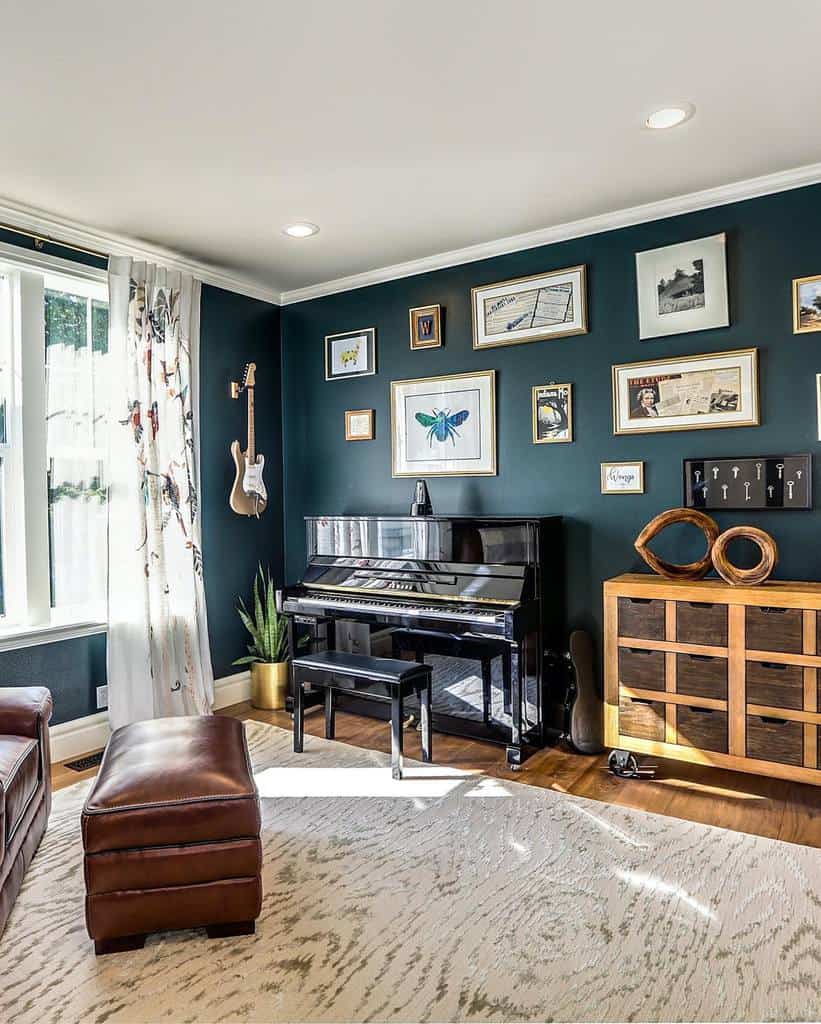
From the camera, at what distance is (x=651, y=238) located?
3.42 m

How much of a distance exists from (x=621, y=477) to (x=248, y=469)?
7.32 ft

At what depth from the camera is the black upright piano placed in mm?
3348

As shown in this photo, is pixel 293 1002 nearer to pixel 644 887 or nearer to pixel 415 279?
pixel 644 887

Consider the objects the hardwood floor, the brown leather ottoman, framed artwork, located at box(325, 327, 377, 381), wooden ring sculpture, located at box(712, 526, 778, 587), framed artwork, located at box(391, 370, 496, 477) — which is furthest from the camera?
framed artwork, located at box(325, 327, 377, 381)

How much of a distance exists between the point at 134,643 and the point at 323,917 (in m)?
2.04

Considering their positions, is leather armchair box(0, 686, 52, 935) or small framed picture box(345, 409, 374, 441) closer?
leather armchair box(0, 686, 52, 935)

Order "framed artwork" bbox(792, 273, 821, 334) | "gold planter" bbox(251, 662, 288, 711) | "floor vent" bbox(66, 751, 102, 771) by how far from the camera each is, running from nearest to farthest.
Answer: "framed artwork" bbox(792, 273, 821, 334) → "floor vent" bbox(66, 751, 102, 771) → "gold planter" bbox(251, 662, 288, 711)

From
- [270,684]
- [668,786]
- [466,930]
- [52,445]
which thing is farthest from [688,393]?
[52,445]

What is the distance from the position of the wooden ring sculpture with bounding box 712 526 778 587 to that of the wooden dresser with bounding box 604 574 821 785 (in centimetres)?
5

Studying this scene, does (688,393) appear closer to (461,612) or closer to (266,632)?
(461,612)

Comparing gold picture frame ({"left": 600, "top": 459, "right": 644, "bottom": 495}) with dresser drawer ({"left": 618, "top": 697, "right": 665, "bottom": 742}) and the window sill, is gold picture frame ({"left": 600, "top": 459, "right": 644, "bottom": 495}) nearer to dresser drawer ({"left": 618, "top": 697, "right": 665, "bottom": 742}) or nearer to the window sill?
dresser drawer ({"left": 618, "top": 697, "right": 665, "bottom": 742})

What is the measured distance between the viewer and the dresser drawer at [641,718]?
9.96 ft

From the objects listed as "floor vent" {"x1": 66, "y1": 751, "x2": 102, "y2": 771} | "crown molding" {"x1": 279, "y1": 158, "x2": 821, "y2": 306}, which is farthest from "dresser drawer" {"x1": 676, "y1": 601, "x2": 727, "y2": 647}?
"floor vent" {"x1": 66, "y1": 751, "x2": 102, "y2": 771}

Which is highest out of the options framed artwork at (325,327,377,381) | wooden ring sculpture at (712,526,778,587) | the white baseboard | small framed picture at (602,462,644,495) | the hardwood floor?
framed artwork at (325,327,377,381)
